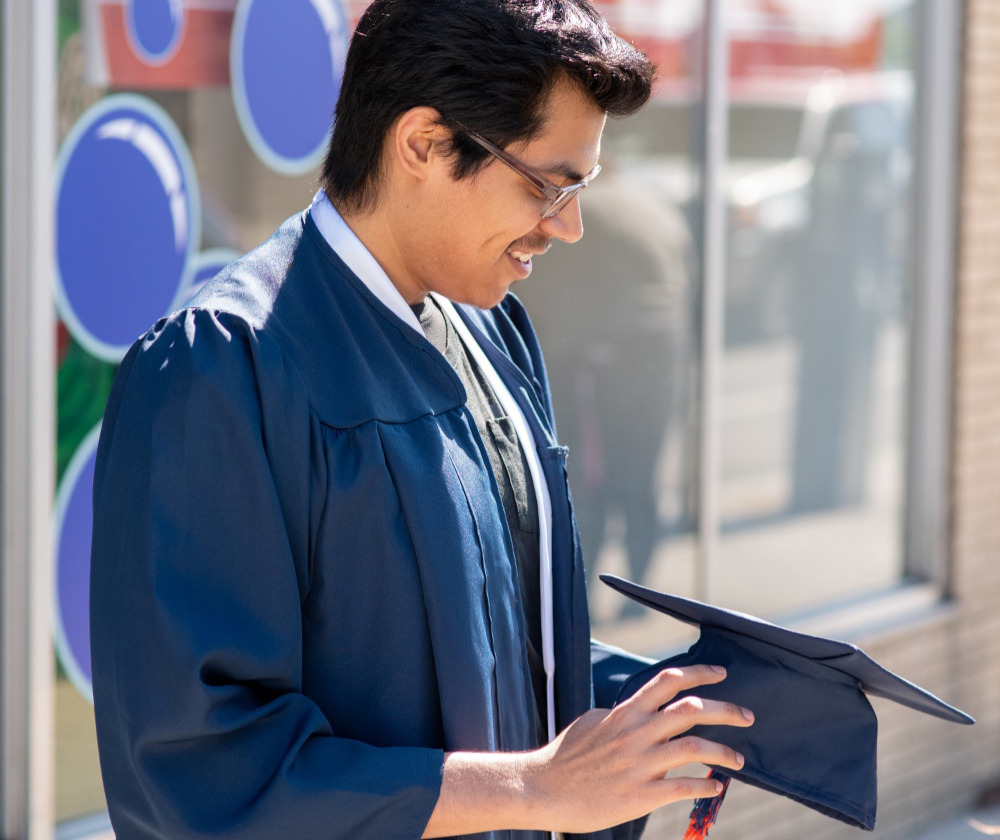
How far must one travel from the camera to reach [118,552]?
4.32ft

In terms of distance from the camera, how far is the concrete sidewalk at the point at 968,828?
14.5 ft

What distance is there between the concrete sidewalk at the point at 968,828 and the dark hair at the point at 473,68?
3670mm

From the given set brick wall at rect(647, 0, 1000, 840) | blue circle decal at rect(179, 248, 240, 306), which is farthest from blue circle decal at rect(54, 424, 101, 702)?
brick wall at rect(647, 0, 1000, 840)

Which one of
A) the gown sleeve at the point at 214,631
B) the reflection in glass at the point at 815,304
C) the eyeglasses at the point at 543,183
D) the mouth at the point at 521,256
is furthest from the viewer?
the reflection in glass at the point at 815,304

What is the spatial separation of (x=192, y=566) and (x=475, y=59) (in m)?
0.64

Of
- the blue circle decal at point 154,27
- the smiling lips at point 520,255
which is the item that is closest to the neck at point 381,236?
the smiling lips at point 520,255

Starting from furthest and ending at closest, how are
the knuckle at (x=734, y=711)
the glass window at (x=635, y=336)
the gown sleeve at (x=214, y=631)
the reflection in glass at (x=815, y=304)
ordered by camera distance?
the reflection in glass at (x=815, y=304) → the glass window at (x=635, y=336) → the knuckle at (x=734, y=711) → the gown sleeve at (x=214, y=631)

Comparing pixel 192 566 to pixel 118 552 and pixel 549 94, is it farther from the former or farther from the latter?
pixel 549 94

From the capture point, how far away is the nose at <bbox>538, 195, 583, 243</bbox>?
5.20ft

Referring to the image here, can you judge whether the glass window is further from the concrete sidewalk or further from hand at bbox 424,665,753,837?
hand at bbox 424,665,753,837

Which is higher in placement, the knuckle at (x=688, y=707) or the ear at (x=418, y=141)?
the ear at (x=418, y=141)

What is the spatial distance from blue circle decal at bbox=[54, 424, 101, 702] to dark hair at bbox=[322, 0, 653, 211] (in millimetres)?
1345

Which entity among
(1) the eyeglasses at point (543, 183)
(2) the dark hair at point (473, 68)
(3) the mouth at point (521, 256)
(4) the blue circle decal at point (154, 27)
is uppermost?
(4) the blue circle decal at point (154, 27)

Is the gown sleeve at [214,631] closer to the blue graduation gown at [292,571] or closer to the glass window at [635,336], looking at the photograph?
the blue graduation gown at [292,571]
